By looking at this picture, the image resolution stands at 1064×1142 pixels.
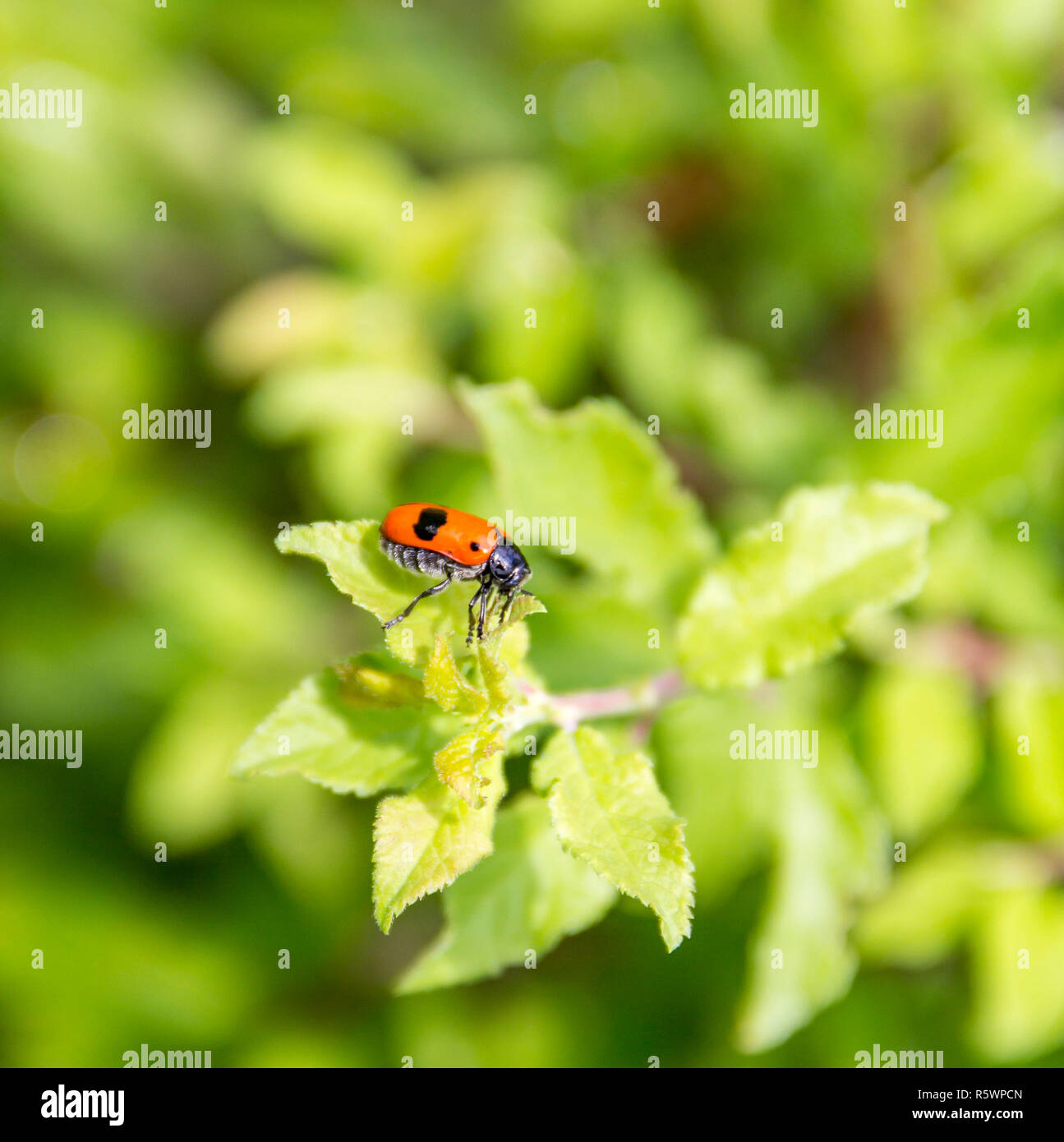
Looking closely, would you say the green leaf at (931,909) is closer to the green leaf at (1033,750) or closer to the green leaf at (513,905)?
the green leaf at (1033,750)
